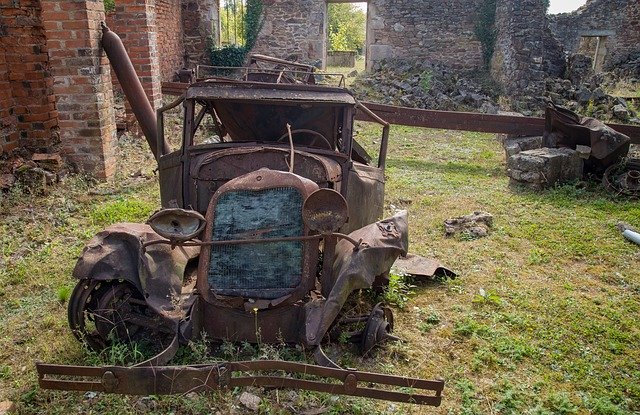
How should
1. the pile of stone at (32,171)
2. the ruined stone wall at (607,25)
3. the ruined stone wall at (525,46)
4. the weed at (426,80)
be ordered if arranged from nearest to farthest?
the pile of stone at (32,171), the ruined stone wall at (525,46), the weed at (426,80), the ruined stone wall at (607,25)

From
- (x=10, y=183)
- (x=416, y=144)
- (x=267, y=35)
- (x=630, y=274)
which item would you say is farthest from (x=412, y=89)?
(x=10, y=183)

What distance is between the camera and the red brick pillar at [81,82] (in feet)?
19.3

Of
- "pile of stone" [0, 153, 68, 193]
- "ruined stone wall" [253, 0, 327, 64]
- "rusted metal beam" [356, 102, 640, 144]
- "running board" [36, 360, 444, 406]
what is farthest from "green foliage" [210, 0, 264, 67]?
"running board" [36, 360, 444, 406]

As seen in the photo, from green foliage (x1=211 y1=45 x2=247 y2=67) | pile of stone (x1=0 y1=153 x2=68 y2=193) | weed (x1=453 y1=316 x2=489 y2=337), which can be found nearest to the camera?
weed (x1=453 y1=316 x2=489 y2=337)

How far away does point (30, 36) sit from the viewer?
20.0 feet

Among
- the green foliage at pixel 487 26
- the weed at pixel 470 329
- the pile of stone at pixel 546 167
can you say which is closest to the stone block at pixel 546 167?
the pile of stone at pixel 546 167

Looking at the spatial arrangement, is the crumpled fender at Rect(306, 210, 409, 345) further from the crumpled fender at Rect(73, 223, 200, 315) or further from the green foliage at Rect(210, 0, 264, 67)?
the green foliage at Rect(210, 0, 264, 67)

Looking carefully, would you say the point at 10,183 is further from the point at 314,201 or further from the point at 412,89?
the point at 412,89

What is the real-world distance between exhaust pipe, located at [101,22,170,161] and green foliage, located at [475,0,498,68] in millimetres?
11794

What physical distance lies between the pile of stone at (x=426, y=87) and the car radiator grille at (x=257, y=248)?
10.2m

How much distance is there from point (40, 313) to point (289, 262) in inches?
81.8

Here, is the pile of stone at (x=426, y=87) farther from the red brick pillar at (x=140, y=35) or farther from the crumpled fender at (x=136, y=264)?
the crumpled fender at (x=136, y=264)

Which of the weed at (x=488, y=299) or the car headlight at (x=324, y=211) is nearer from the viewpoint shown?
the car headlight at (x=324, y=211)

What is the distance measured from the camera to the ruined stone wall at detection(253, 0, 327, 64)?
14.8m
